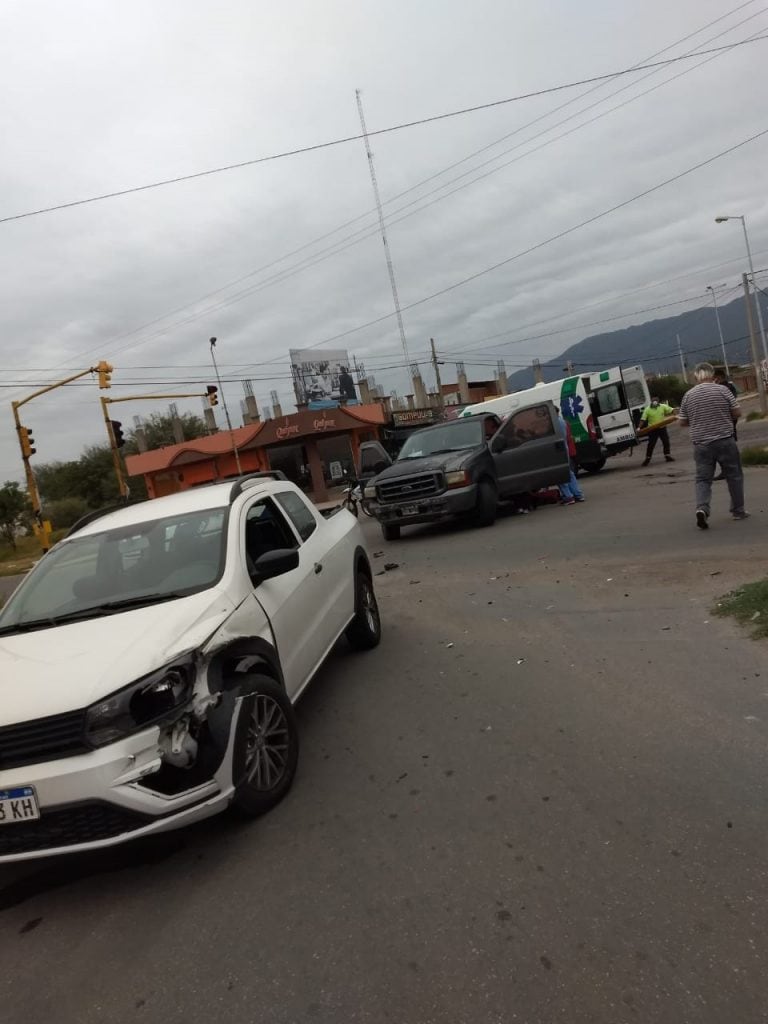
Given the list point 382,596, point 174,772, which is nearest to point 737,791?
point 174,772

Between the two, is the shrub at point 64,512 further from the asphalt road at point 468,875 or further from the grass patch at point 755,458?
the asphalt road at point 468,875

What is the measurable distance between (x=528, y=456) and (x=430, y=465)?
212 centimetres

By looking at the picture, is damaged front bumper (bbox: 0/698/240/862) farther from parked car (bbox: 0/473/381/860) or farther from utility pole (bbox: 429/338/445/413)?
utility pole (bbox: 429/338/445/413)

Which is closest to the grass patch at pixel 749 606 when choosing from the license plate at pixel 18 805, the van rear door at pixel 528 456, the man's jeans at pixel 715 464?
the man's jeans at pixel 715 464

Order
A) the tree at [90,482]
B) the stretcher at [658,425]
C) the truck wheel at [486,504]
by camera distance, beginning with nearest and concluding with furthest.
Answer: the truck wheel at [486,504] < the stretcher at [658,425] < the tree at [90,482]

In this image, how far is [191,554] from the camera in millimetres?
4297

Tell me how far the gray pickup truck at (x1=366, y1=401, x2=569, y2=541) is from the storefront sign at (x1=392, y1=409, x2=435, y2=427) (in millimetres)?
38116

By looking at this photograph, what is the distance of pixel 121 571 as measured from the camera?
437 cm

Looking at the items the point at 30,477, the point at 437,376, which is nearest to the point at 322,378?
the point at 437,376

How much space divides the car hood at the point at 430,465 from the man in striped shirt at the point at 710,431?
4.28m

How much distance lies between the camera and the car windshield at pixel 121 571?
3.99 meters

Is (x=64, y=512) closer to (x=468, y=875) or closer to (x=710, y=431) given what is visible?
(x=710, y=431)

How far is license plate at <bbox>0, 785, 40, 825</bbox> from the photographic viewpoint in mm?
2867

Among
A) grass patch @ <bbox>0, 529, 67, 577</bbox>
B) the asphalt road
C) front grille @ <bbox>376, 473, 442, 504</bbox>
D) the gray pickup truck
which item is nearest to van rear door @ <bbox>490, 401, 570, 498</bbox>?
the gray pickup truck
